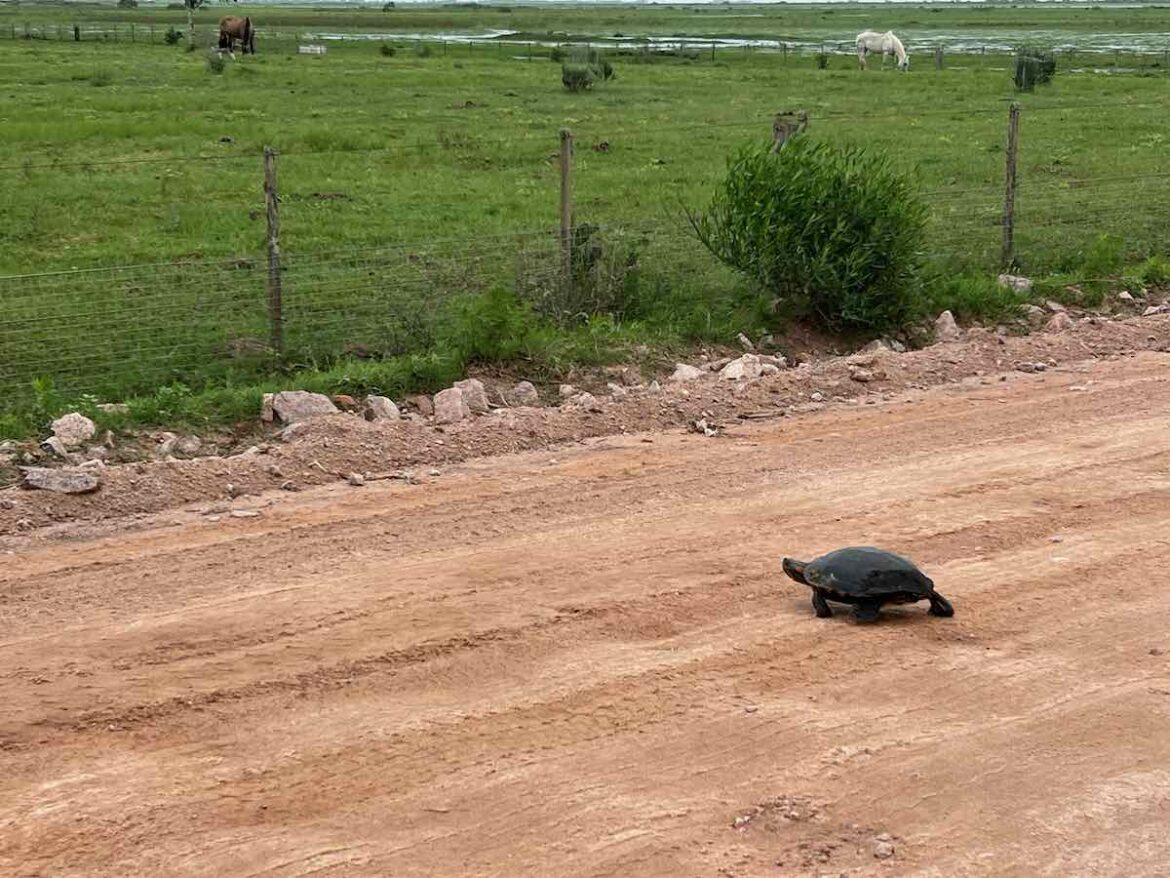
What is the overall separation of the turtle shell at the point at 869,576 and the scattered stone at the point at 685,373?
4444 mm

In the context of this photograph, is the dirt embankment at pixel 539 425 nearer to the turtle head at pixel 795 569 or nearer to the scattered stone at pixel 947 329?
the scattered stone at pixel 947 329

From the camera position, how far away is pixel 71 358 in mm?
11586

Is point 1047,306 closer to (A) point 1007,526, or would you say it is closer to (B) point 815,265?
(B) point 815,265

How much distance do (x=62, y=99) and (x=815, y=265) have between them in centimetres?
2485

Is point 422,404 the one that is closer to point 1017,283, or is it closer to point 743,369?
point 743,369

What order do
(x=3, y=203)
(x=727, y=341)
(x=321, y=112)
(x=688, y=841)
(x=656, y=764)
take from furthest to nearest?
(x=321, y=112)
(x=3, y=203)
(x=727, y=341)
(x=656, y=764)
(x=688, y=841)

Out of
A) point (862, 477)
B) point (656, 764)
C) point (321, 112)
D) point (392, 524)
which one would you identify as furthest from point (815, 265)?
point (321, 112)

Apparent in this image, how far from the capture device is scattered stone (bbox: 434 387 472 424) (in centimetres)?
1064

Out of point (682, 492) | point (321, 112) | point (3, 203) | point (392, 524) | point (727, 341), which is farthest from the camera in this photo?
point (321, 112)

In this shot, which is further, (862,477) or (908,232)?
(908,232)

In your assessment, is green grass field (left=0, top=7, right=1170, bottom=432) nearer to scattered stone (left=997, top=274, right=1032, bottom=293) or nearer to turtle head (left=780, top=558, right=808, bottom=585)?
scattered stone (left=997, top=274, right=1032, bottom=293)

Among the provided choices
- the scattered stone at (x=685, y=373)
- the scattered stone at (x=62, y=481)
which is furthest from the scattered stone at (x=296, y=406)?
the scattered stone at (x=685, y=373)

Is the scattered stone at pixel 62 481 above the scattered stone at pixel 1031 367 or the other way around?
above

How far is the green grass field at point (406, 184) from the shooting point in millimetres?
12695
